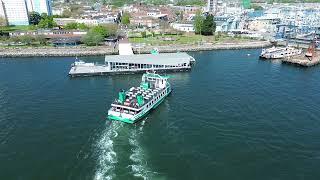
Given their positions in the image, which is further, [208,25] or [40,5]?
[40,5]

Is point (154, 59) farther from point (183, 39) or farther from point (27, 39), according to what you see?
point (27, 39)

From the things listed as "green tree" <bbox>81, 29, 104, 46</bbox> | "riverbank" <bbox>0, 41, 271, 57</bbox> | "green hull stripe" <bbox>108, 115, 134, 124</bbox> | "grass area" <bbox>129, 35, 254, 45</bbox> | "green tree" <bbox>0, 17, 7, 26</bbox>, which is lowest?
"green hull stripe" <bbox>108, 115, 134, 124</bbox>

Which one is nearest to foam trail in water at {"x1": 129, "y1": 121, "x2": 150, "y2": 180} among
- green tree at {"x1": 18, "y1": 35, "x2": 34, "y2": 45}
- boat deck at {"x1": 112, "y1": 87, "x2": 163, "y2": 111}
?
boat deck at {"x1": 112, "y1": 87, "x2": 163, "y2": 111}

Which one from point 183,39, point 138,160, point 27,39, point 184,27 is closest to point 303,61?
point 183,39

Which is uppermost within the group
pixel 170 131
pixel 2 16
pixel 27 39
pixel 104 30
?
pixel 2 16

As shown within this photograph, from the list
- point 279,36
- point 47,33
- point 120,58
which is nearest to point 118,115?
point 120,58

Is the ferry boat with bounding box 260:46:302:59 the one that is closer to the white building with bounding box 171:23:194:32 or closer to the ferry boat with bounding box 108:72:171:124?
the ferry boat with bounding box 108:72:171:124
